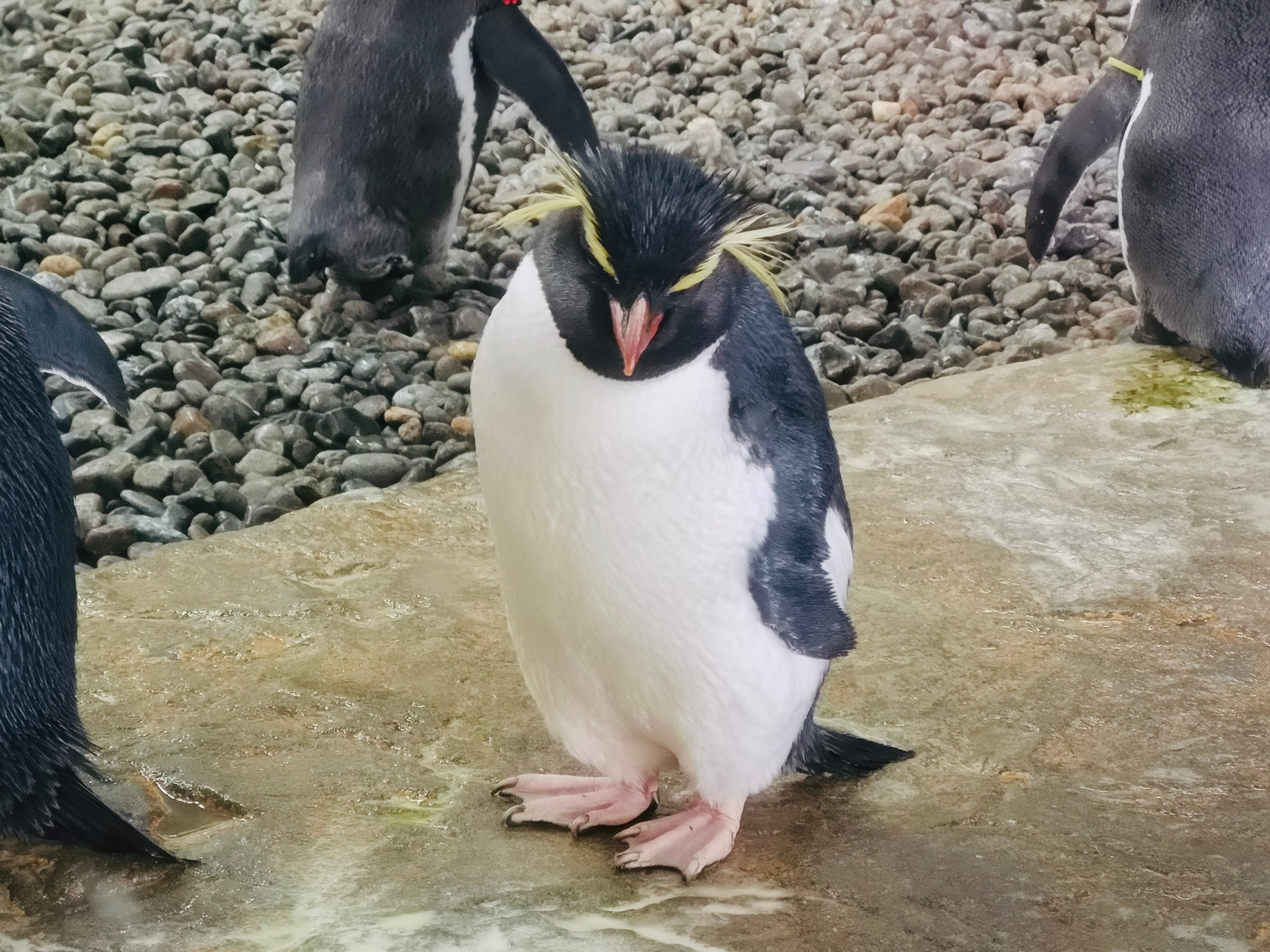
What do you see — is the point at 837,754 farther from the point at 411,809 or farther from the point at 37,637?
the point at 37,637

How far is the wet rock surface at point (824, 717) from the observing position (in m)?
1.50

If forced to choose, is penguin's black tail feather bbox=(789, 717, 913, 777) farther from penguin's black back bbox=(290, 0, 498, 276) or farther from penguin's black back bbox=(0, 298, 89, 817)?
penguin's black back bbox=(290, 0, 498, 276)

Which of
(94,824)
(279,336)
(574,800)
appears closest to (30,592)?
(94,824)

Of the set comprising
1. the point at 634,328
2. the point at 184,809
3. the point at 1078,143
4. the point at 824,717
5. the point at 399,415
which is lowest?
the point at 824,717

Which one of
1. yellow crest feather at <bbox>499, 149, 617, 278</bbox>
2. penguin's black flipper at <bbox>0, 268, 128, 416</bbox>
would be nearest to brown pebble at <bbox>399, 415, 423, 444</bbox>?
penguin's black flipper at <bbox>0, 268, 128, 416</bbox>

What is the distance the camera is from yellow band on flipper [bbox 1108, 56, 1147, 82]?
364 cm

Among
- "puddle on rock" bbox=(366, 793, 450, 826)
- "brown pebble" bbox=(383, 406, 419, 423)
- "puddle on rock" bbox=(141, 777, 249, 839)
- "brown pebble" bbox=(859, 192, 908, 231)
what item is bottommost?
"puddle on rock" bbox=(366, 793, 450, 826)

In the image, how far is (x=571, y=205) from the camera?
1.48 metres

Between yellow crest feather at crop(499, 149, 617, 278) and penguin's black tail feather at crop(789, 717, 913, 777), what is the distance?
2.10ft

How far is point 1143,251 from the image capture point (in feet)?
11.9

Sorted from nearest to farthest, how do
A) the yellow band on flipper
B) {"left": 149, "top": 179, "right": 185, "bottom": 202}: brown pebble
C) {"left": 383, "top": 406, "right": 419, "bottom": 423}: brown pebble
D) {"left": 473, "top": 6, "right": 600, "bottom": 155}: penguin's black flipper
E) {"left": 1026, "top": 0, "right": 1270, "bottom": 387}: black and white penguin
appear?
1. {"left": 383, "top": 406, "right": 419, "bottom": 423}: brown pebble
2. {"left": 1026, "top": 0, "right": 1270, "bottom": 387}: black and white penguin
3. the yellow band on flipper
4. {"left": 473, "top": 6, "right": 600, "bottom": 155}: penguin's black flipper
5. {"left": 149, "top": 179, "right": 185, "bottom": 202}: brown pebble

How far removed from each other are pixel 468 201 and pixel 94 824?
2.95 metres

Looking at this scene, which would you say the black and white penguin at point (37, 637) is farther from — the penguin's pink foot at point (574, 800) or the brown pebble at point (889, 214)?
the brown pebble at point (889, 214)

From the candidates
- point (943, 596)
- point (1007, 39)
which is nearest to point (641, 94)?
point (1007, 39)
